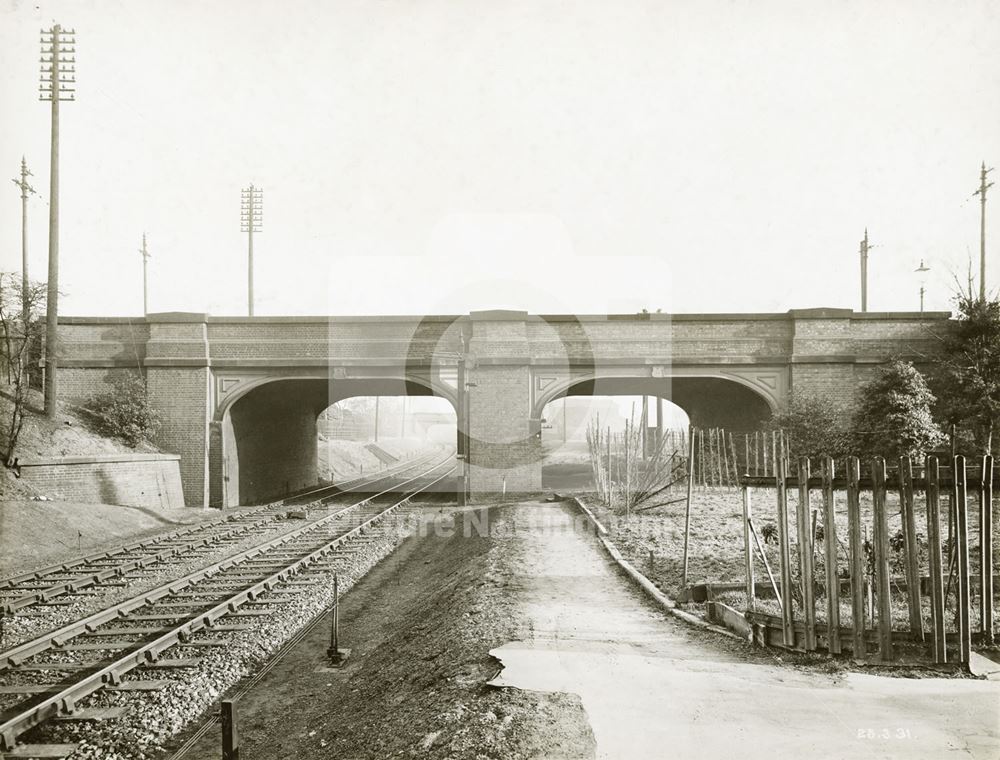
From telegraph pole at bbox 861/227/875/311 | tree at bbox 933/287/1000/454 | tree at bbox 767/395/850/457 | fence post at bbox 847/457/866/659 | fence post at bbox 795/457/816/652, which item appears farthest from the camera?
telegraph pole at bbox 861/227/875/311

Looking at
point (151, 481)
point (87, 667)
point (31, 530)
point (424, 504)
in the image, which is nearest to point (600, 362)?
point (424, 504)

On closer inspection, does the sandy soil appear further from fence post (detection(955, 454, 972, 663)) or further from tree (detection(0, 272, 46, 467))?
tree (detection(0, 272, 46, 467))

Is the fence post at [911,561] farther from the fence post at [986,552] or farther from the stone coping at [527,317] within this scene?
the stone coping at [527,317]

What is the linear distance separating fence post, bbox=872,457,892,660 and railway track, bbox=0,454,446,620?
385 inches

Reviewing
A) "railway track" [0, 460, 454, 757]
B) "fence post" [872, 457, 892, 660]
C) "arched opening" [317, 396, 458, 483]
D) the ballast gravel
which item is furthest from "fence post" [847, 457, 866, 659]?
"arched opening" [317, 396, 458, 483]

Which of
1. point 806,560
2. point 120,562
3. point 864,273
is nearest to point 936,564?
point 806,560

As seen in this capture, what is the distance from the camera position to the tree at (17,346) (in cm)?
1652

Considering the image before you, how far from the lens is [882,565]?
215 inches

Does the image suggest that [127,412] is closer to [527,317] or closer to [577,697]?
[527,317]

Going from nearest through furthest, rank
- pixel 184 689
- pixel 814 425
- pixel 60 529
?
pixel 184 689, pixel 60 529, pixel 814 425

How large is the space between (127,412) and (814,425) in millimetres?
19317

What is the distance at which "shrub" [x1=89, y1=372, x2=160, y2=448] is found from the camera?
65.6 feet

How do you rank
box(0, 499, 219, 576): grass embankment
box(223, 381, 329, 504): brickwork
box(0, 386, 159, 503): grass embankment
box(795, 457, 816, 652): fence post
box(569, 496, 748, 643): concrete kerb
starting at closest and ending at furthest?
box(795, 457, 816, 652): fence post < box(569, 496, 748, 643): concrete kerb < box(0, 499, 219, 576): grass embankment < box(0, 386, 159, 503): grass embankment < box(223, 381, 329, 504): brickwork

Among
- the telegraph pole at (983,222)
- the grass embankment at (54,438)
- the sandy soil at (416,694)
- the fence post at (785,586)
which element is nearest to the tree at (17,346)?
the grass embankment at (54,438)
